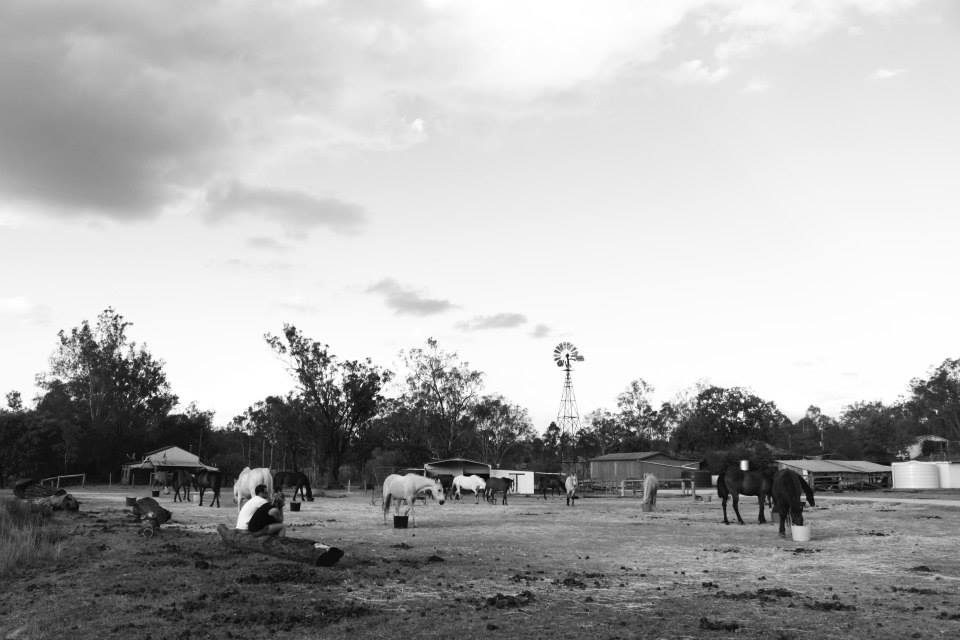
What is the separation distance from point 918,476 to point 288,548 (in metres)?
67.7

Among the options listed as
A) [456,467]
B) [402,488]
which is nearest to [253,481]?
[402,488]

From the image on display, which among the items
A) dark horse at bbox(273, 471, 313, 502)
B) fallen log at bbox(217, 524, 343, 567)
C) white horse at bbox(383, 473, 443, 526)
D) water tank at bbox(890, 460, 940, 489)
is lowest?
water tank at bbox(890, 460, 940, 489)

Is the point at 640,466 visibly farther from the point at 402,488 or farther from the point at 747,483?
the point at 402,488

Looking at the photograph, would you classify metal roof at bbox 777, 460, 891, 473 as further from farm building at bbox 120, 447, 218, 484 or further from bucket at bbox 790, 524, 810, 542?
farm building at bbox 120, 447, 218, 484

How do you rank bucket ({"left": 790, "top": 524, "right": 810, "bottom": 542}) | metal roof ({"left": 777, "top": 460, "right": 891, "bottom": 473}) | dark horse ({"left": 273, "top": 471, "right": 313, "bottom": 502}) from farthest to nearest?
metal roof ({"left": 777, "top": 460, "right": 891, "bottom": 473}) < dark horse ({"left": 273, "top": 471, "right": 313, "bottom": 502}) < bucket ({"left": 790, "top": 524, "right": 810, "bottom": 542})

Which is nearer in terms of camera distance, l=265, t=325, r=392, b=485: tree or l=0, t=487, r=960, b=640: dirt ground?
l=0, t=487, r=960, b=640: dirt ground

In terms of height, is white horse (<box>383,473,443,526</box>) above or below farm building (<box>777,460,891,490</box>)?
above

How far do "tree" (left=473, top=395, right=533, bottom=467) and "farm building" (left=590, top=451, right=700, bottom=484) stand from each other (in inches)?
707

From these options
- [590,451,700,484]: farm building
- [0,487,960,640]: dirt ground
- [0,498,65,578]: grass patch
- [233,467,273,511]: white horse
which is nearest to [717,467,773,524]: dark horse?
[0,487,960,640]: dirt ground

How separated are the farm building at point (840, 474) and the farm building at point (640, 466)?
14.9 meters

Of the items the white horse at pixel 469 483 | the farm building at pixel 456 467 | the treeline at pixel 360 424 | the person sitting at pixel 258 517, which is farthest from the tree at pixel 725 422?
the person sitting at pixel 258 517

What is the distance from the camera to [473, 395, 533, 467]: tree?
10138 centimetres

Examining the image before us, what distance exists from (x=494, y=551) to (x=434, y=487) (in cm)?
1100

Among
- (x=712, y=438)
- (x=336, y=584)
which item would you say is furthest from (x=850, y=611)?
(x=712, y=438)
